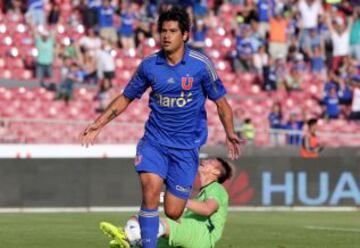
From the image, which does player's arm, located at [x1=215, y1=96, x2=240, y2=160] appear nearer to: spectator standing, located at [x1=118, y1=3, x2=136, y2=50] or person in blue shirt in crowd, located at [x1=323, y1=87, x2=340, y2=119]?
spectator standing, located at [x1=118, y1=3, x2=136, y2=50]

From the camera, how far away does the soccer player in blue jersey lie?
1065 centimetres

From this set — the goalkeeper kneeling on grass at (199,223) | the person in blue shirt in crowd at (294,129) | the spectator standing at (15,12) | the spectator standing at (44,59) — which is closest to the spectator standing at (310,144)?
the person in blue shirt in crowd at (294,129)

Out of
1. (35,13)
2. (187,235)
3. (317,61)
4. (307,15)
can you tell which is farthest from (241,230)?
(307,15)

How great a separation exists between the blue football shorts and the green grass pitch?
11.4 feet

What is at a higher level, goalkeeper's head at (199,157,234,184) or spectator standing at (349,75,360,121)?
goalkeeper's head at (199,157,234,184)

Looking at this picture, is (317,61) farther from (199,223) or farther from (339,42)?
(199,223)

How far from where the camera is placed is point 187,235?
10914 mm

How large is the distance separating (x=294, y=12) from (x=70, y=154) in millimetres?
11117

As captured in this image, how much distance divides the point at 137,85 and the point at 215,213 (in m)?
1.48

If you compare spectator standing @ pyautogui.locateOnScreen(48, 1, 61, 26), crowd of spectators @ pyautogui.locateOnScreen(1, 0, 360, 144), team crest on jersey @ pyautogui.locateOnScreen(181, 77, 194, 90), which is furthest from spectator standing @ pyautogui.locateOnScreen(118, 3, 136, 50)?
team crest on jersey @ pyautogui.locateOnScreen(181, 77, 194, 90)

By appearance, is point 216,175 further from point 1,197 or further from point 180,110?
point 1,197

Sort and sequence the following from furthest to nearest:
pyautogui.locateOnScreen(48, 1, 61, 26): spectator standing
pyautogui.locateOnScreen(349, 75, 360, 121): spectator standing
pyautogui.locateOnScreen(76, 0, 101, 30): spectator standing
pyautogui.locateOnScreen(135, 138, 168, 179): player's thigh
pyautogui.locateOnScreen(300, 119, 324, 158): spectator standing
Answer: pyautogui.locateOnScreen(349, 75, 360, 121): spectator standing
pyautogui.locateOnScreen(76, 0, 101, 30): spectator standing
pyautogui.locateOnScreen(48, 1, 61, 26): spectator standing
pyautogui.locateOnScreen(300, 119, 324, 158): spectator standing
pyautogui.locateOnScreen(135, 138, 168, 179): player's thigh

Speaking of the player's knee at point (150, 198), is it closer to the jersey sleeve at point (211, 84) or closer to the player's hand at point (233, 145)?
the player's hand at point (233, 145)

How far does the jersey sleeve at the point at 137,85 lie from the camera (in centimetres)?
1089
